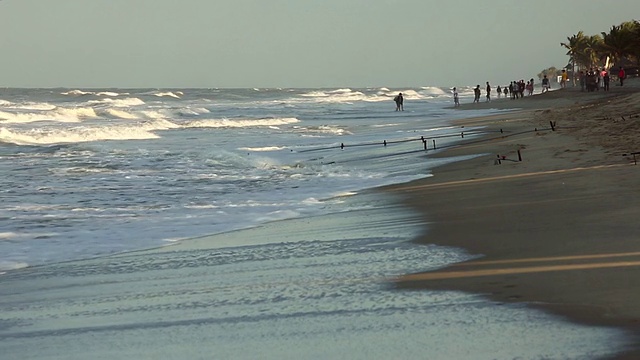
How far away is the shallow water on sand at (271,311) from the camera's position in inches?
187

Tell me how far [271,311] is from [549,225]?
3.49 metres

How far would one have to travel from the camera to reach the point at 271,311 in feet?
19.2

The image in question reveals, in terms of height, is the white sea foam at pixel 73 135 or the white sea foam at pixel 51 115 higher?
the white sea foam at pixel 51 115

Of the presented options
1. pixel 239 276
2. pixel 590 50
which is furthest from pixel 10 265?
pixel 590 50

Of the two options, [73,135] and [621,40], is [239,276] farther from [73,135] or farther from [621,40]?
[621,40]

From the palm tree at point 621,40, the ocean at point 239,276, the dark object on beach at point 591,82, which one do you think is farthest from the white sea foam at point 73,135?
Answer: the palm tree at point 621,40

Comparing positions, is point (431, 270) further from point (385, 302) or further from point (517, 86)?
point (517, 86)

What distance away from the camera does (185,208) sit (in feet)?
42.3

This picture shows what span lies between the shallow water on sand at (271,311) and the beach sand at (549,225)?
31cm

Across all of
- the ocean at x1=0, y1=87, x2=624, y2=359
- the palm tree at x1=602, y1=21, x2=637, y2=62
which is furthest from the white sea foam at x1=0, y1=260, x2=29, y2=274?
the palm tree at x1=602, y1=21, x2=637, y2=62

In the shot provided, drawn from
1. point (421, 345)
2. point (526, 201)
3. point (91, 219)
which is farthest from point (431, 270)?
point (91, 219)

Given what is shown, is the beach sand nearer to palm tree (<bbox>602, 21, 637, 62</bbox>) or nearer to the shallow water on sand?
the shallow water on sand

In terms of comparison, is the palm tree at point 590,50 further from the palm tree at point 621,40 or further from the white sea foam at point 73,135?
the white sea foam at point 73,135

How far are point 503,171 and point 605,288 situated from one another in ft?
28.1
